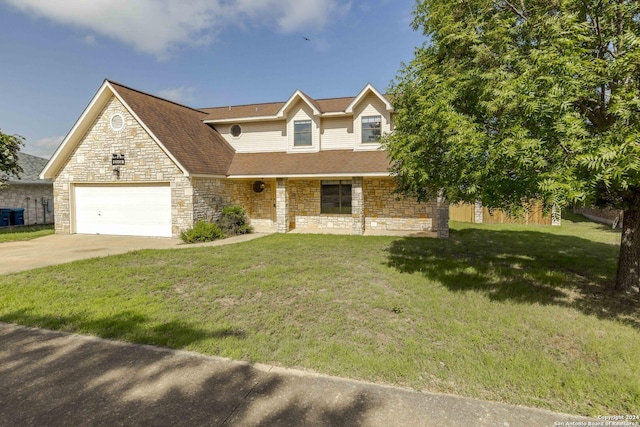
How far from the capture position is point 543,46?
16.7 feet

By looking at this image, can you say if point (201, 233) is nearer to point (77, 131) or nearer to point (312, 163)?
point (312, 163)

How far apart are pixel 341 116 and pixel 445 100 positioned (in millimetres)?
11625

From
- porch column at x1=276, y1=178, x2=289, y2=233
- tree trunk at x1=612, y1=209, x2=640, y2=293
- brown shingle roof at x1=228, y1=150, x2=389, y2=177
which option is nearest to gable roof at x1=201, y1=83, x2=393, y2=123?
brown shingle roof at x1=228, y1=150, x2=389, y2=177

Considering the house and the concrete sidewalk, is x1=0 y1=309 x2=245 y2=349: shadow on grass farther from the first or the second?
the house

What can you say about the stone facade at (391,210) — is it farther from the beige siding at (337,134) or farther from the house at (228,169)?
the beige siding at (337,134)

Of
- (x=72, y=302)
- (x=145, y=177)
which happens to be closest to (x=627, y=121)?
(x=72, y=302)

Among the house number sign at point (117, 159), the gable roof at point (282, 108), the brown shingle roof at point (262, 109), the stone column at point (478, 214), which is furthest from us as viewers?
the stone column at point (478, 214)

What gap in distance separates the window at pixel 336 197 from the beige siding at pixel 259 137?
3.49 meters

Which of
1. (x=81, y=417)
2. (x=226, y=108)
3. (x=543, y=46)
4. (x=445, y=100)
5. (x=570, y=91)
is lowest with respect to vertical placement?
(x=81, y=417)

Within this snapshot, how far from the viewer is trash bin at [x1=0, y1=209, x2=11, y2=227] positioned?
19156mm

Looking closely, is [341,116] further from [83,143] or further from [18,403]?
[18,403]

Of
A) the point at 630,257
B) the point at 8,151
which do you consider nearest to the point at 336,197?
the point at 630,257

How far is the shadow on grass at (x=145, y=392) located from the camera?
10.2ft

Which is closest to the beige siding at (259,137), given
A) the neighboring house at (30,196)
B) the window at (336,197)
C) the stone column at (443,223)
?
the window at (336,197)
